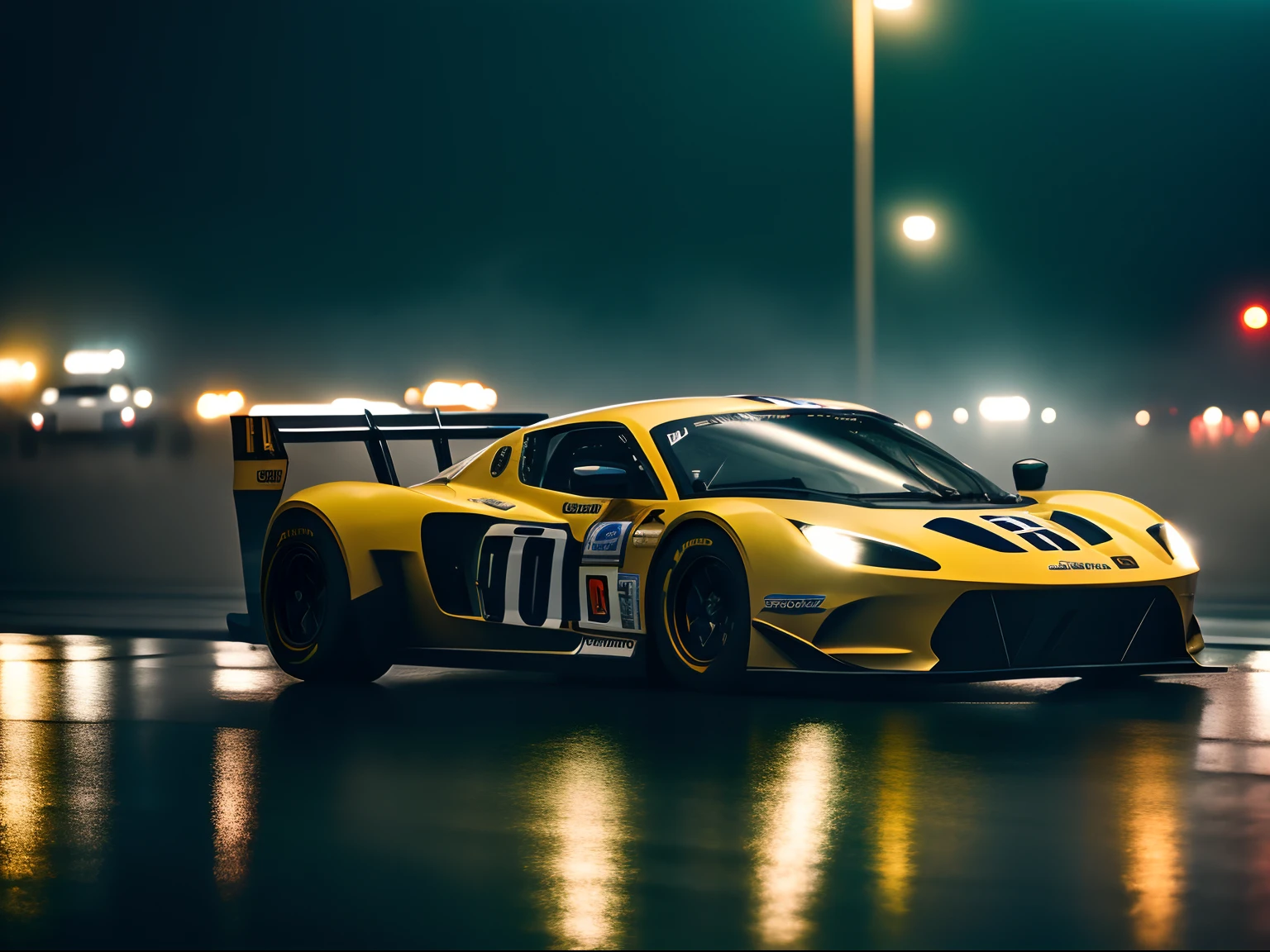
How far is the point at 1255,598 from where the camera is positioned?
15.3 metres

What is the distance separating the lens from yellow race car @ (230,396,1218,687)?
8.17 metres

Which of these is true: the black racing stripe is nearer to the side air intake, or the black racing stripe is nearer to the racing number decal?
the side air intake

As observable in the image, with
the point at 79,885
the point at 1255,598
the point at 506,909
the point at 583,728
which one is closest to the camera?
the point at 506,909

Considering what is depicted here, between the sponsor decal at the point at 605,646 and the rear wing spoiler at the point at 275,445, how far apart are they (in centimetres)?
218

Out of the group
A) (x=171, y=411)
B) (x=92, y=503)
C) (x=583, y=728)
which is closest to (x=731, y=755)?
(x=583, y=728)

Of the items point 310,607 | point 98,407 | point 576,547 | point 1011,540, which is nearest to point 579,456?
point 576,547

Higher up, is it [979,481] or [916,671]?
[979,481]

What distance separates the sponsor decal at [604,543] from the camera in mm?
8977

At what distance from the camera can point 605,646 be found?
353 inches

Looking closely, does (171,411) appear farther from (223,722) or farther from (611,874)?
(611,874)

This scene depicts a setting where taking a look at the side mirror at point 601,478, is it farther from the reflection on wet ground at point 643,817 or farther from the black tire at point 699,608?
the reflection on wet ground at point 643,817

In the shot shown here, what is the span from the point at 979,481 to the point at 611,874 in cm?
514

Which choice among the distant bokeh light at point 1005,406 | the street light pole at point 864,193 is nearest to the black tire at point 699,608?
the street light pole at point 864,193

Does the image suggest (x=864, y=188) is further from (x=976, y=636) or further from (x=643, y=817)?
(x=643, y=817)
